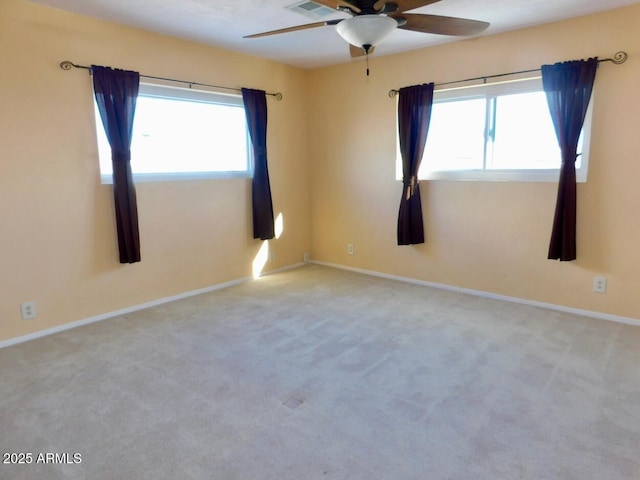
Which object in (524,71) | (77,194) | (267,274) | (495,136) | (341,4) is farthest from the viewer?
(267,274)

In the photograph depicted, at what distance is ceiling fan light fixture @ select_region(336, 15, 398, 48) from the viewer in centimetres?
201

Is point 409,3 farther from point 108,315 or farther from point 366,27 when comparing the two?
point 108,315

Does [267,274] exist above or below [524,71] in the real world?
below

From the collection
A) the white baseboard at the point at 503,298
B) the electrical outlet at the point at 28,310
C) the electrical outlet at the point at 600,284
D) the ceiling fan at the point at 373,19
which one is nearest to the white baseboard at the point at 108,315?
the electrical outlet at the point at 28,310

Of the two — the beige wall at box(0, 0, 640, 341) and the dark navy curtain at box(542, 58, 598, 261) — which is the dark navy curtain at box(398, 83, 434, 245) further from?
the dark navy curtain at box(542, 58, 598, 261)

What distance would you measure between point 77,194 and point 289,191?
2.37 metres

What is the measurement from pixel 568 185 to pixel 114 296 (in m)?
3.88

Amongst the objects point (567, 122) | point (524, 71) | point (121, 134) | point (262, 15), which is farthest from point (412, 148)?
point (121, 134)

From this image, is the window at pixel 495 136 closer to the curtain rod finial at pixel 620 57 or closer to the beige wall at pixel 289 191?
the beige wall at pixel 289 191

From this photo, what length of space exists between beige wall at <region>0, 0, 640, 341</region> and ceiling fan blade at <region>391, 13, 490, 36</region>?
4.29 ft

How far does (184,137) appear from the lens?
155 inches

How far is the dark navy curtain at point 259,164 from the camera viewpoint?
4.34m

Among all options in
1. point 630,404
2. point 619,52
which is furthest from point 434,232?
point 630,404

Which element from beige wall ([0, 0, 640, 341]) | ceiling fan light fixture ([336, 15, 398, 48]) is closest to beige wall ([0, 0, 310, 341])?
beige wall ([0, 0, 640, 341])
